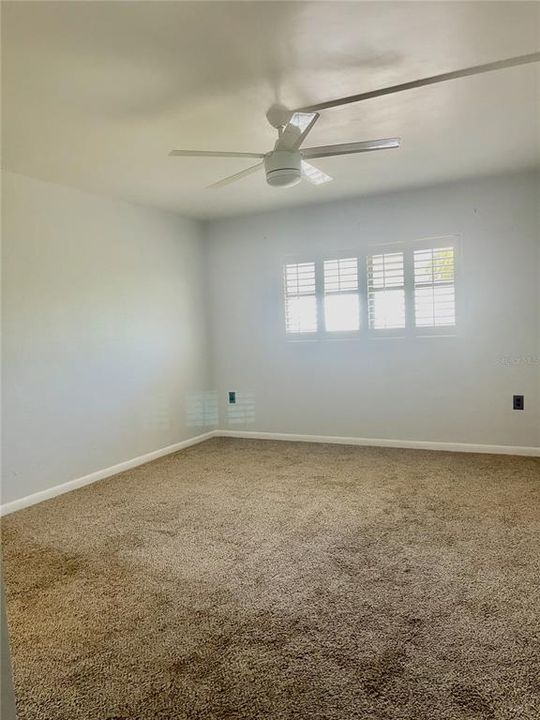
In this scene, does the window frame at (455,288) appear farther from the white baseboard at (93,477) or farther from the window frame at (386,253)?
the white baseboard at (93,477)

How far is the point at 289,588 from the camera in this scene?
2156 mm

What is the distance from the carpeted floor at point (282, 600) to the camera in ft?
5.00

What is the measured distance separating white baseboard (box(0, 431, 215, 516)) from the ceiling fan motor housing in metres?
2.75

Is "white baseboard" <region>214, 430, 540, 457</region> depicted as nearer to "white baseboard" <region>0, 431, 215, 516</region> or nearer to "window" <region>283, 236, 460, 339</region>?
"white baseboard" <region>0, 431, 215, 516</region>

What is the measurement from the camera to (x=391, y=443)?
15.2 ft

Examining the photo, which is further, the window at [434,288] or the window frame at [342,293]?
the window frame at [342,293]

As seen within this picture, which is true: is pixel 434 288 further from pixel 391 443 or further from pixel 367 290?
pixel 391 443

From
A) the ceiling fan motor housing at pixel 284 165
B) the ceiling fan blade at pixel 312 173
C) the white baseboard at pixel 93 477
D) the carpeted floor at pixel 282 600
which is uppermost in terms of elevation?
the ceiling fan blade at pixel 312 173

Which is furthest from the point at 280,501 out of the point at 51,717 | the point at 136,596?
the point at 51,717

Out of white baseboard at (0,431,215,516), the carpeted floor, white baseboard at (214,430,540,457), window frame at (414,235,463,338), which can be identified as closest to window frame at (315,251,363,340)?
window frame at (414,235,463,338)

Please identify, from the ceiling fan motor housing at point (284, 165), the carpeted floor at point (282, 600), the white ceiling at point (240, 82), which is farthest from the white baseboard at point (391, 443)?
the ceiling fan motor housing at point (284, 165)

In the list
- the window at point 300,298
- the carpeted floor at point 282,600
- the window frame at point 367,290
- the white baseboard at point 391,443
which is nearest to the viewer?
the carpeted floor at point 282,600

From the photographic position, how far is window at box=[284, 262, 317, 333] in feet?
16.2

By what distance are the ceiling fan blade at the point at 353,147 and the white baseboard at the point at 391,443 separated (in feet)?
9.73
